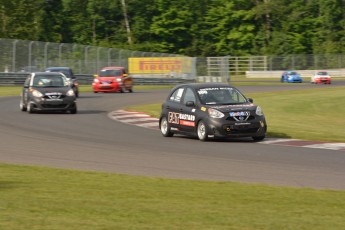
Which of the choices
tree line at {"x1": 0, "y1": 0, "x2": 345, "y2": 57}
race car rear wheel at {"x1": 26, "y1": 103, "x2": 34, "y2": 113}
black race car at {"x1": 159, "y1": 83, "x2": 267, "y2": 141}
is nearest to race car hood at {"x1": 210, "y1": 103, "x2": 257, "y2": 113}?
black race car at {"x1": 159, "y1": 83, "x2": 267, "y2": 141}

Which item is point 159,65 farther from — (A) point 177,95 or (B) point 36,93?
(A) point 177,95

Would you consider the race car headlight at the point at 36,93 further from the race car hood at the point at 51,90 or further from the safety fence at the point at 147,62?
the safety fence at the point at 147,62

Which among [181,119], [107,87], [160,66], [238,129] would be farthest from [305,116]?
[160,66]

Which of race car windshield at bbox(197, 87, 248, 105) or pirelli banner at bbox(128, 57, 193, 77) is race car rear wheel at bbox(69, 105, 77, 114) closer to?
race car windshield at bbox(197, 87, 248, 105)

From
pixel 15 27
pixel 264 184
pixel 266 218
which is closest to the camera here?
pixel 266 218

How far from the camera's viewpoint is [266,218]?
27.9 feet

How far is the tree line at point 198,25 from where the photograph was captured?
106 metres

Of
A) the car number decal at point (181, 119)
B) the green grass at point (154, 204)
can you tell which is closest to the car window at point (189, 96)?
the car number decal at point (181, 119)

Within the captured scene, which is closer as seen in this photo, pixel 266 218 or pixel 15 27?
pixel 266 218

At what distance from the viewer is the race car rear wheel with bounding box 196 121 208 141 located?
19.5m

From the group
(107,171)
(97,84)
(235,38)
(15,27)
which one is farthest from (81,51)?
(107,171)

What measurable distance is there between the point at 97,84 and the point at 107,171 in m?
34.9

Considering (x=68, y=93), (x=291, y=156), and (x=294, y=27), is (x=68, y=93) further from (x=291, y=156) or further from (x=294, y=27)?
(x=294, y=27)

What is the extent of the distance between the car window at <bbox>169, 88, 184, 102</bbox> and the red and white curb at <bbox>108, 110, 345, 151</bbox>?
2389 millimetres
